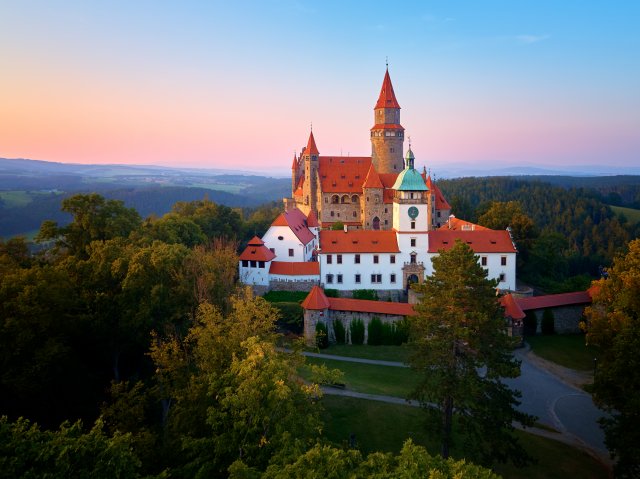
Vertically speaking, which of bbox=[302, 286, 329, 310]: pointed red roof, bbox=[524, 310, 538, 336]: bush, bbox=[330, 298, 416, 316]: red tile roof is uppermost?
bbox=[302, 286, 329, 310]: pointed red roof

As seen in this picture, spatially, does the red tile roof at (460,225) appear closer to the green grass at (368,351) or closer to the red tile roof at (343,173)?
the red tile roof at (343,173)

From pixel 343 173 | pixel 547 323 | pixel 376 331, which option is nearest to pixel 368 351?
pixel 376 331

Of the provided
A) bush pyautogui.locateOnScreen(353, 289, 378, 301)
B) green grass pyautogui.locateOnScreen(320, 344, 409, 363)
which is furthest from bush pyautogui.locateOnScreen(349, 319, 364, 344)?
bush pyautogui.locateOnScreen(353, 289, 378, 301)

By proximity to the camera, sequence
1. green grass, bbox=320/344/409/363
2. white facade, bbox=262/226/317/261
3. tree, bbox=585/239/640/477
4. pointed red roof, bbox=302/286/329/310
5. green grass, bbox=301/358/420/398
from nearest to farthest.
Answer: tree, bbox=585/239/640/477 → green grass, bbox=301/358/420/398 → green grass, bbox=320/344/409/363 → pointed red roof, bbox=302/286/329/310 → white facade, bbox=262/226/317/261

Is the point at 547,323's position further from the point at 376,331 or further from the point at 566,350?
the point at 376,331

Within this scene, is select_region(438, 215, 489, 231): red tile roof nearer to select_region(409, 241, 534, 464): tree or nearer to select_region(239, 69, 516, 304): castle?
select_region(239, 69, 516, 304): castle

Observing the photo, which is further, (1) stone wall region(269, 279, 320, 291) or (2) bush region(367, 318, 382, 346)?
(1) stone wall region(269, 279, 320, 291)

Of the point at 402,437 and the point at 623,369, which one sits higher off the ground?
the point at 623,369
